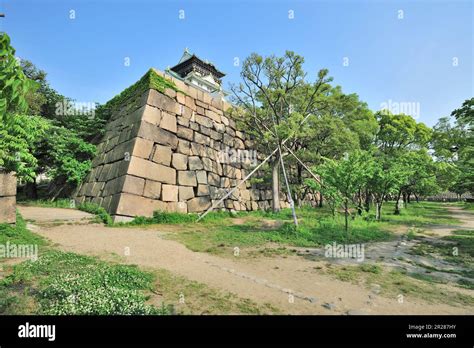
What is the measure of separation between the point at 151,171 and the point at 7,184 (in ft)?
17.0

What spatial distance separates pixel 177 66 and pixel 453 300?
130 feet

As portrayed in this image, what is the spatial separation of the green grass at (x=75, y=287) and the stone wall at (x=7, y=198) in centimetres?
280

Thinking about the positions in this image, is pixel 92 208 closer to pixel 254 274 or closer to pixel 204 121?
pixel 204 121

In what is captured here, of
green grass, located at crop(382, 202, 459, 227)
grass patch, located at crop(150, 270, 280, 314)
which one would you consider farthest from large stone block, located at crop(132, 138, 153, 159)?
green grass, located at crop(382, 202, 459, 227)

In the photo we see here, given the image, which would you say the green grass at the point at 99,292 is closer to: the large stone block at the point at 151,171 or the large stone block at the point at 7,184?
the large stone block at the point at 7,184

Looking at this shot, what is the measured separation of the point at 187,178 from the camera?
12688mm

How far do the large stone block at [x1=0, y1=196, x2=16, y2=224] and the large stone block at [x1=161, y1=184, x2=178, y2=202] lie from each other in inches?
215

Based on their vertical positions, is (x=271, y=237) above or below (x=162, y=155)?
below

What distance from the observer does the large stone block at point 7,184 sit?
639 centimetres

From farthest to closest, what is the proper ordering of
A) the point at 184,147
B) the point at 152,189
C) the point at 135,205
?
1. the point at 184,147
2. the point at 152,189
3. the point at 135,205

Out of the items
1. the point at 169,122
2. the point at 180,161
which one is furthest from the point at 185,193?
the point at 169,122
